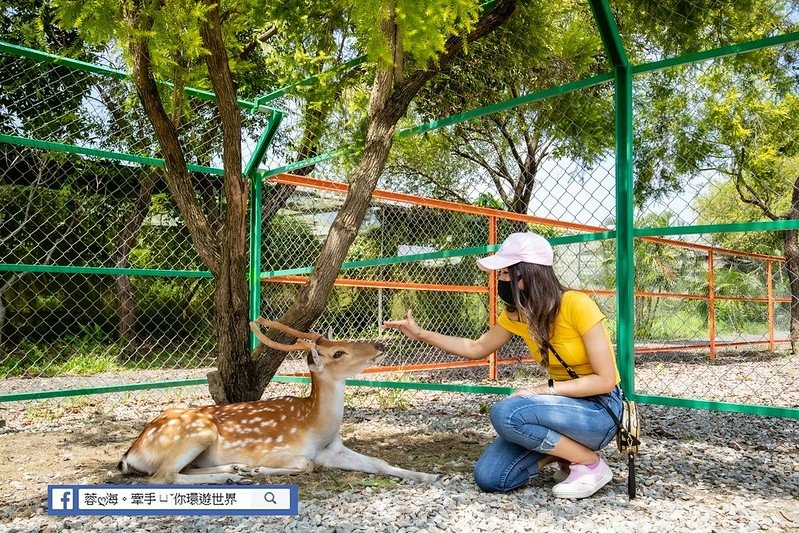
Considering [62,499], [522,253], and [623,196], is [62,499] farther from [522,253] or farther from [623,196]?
[623,196]

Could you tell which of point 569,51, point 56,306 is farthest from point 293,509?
point 56,306

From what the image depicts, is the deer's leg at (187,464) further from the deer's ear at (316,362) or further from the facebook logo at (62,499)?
the deer's ear at (316,362)

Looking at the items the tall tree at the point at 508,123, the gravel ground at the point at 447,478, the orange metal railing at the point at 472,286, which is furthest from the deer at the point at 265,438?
the orange metal railing at the point at 472,286

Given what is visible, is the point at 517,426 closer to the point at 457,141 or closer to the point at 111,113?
the point at 457,141

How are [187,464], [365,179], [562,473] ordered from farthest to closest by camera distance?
[365,179] → [187,464] → [562,473]

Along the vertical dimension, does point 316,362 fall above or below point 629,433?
above

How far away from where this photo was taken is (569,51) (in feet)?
25.1

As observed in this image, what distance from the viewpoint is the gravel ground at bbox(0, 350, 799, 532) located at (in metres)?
2.54

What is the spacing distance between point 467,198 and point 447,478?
3746mm

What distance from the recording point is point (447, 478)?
3.19 meters

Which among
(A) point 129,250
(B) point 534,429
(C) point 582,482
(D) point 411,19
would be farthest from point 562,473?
(A) point 129,250

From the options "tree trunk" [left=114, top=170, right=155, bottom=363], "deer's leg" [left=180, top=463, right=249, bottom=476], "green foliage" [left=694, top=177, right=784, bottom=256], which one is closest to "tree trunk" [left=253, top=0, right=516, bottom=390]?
"deer's leg" [left=180, top=463, right=249, bottom=476]

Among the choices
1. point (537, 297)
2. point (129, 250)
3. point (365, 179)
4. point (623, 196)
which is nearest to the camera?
point (537, 297)

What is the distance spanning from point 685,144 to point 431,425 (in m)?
3.42
